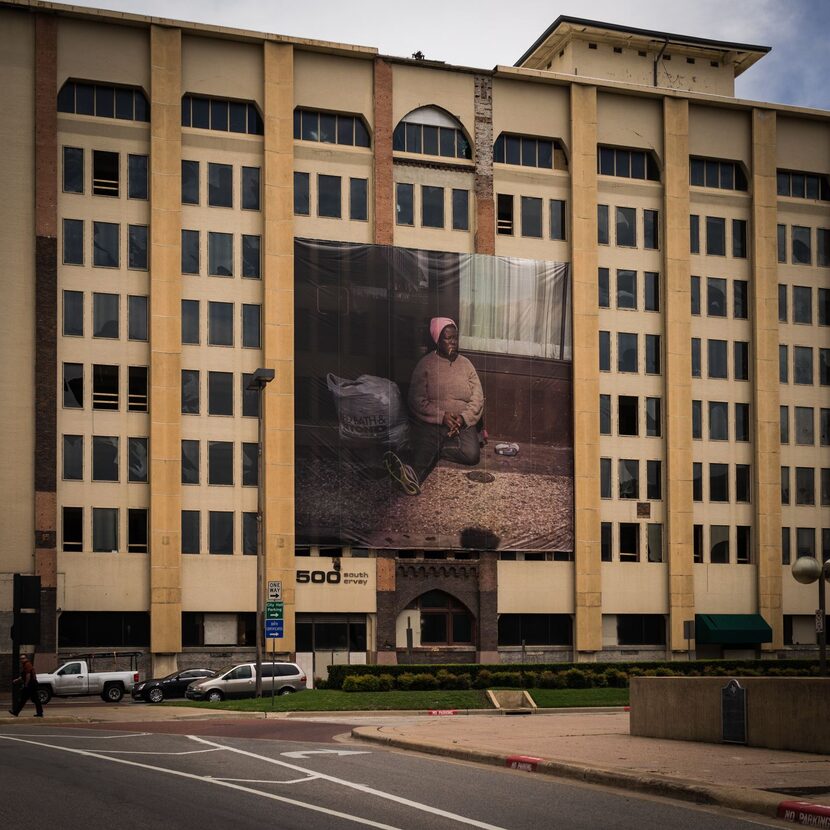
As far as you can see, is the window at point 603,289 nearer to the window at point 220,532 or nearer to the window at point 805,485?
the window at point 805,485

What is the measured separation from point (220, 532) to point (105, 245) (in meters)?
14.4

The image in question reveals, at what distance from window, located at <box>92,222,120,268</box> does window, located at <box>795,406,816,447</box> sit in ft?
122

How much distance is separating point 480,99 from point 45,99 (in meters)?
21.5

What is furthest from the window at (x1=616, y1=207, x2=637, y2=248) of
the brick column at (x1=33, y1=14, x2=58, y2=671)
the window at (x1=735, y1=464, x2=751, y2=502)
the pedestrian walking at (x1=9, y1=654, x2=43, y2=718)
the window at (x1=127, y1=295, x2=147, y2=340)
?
the pedestrian walking at (x1=9, y1=654, x2=43, y2=718)

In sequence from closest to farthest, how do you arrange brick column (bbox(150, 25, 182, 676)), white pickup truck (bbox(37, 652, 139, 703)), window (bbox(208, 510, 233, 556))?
white pickup truck (bbox(37, 652, 139, 703)) → brick column (bbox(150, 25, 182, 676)) → window (bbox(208, 510, 233, 556))

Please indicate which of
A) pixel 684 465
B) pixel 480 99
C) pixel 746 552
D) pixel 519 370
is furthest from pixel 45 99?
pixel 746 552

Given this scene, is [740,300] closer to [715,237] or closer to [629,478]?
[715,237]

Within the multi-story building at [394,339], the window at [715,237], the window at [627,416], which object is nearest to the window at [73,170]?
the multi-story building at [394,339]

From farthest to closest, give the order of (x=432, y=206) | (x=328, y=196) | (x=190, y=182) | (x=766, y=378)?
(x=766, y=378) → (x=432, y=206) → (x=328, y=196) → (x=190, y=182)

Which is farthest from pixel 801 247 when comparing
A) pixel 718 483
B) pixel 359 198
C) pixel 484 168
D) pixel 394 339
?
pixel 359 198

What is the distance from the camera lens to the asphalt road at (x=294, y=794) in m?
14.3

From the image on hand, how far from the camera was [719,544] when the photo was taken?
68875 millimetres

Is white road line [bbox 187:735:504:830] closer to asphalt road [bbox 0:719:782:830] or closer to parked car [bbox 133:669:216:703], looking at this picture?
asphalt road [bbox 0:719:782:830]

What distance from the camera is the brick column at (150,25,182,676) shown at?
58.9 m
